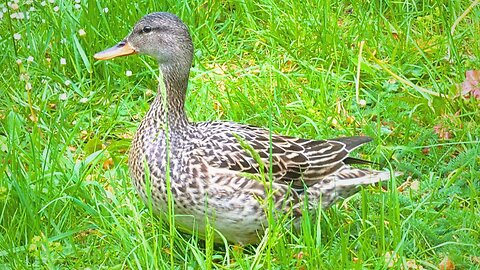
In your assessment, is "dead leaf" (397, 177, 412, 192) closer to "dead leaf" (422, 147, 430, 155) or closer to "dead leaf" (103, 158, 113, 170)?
"dead leaf" (422, 147, 430, 155)

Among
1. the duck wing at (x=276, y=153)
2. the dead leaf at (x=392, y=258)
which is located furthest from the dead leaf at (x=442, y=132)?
the dead leaf at (x=392, y=258)

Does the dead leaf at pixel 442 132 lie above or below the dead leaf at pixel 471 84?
below

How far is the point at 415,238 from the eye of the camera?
172 inches

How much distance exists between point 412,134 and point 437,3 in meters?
1.27

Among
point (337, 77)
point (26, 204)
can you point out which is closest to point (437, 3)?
point (337, 77)

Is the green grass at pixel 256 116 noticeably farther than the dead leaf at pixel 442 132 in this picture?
No

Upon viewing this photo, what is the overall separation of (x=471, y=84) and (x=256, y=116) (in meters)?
1.18

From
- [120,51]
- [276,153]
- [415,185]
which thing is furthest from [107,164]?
[415,185]

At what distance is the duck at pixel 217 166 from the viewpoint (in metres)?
4.36

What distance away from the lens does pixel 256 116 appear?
5.45 m

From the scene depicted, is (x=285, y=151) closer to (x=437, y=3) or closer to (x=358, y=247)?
(x=358, y=247)

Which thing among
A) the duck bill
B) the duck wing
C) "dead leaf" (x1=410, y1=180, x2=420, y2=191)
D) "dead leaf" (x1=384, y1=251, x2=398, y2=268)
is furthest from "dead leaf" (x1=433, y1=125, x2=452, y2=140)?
the duck bill

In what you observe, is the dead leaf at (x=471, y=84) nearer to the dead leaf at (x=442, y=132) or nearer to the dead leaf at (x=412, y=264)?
the dead leaf at (x=442, y=132)

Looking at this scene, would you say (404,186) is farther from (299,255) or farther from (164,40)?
(164,40)
